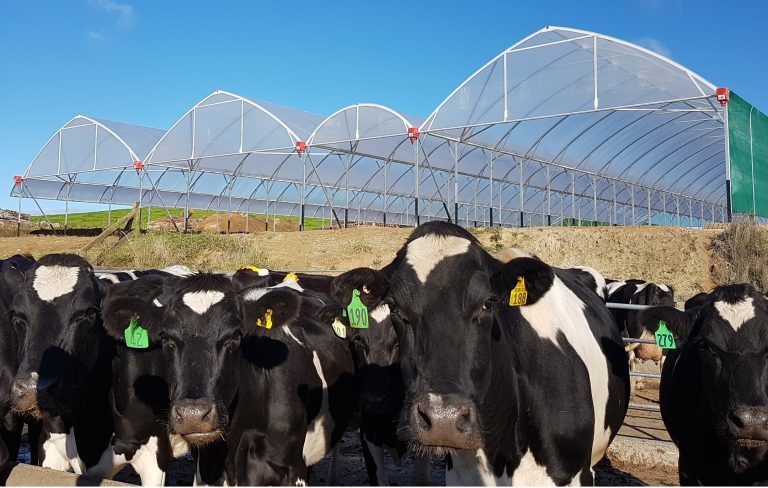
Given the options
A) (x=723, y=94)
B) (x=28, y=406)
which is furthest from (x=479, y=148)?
(x=28, y=406)

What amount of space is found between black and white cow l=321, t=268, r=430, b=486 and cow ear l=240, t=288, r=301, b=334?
32cm

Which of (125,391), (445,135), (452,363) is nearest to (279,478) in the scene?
(125,391)

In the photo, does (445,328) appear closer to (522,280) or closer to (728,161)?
(522,280)

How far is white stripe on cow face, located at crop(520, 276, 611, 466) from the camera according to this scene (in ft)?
13.8

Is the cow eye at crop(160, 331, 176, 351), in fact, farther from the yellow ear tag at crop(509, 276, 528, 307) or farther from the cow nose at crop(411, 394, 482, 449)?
the yellow ear tag at crop(509, 276, 528, 307)

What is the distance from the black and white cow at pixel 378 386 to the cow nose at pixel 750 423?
2.11 meters

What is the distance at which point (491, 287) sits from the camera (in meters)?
3.52

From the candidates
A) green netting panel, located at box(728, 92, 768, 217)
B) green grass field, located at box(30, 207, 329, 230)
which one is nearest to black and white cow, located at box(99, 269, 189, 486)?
green netting panel, located at box(728, 92, 768, 217)

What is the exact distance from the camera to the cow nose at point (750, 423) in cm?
403

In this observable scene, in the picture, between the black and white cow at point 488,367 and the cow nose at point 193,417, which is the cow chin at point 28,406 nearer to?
the cow nose at point 193,417

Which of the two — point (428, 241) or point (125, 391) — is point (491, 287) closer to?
point (428, 241)

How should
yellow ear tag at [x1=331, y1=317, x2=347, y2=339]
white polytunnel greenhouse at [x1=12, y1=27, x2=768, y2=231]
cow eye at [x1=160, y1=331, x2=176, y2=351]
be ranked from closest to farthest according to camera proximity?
cow eye at [x1=160, y1=331, x2=176, y2=351], yellow ear tag at [x1=331, y1=317, x2=347, y2=339], white polytunnel greenhouse at [x1=12, y1=27, x2=768, y2=231]

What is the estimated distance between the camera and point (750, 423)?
4.05 m

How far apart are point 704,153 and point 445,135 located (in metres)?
15.6
